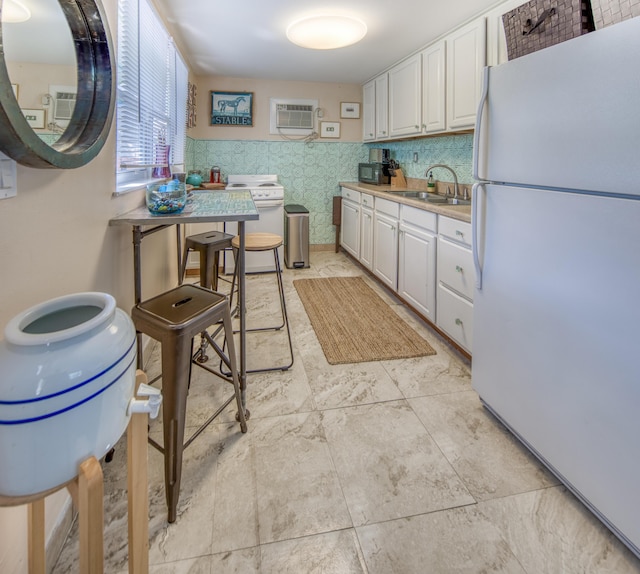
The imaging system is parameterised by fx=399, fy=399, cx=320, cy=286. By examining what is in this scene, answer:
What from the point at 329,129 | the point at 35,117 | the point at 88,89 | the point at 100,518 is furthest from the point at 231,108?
the point at 100,518

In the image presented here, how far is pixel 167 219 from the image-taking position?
1669mm

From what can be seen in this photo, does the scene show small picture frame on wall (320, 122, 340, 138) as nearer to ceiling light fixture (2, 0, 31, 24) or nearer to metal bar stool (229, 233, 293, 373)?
metal bar stool (229, 233, 293, 373)

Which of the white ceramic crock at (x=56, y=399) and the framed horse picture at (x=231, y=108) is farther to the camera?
the framed horse picture at (x=231, y=108)

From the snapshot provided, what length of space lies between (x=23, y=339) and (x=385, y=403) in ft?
5.58

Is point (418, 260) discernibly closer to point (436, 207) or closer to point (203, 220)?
point (436, 207)

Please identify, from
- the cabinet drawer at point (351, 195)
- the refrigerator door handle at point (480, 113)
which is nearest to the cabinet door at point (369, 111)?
the cabinet drawer at point (351, 195)

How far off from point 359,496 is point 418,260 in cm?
191

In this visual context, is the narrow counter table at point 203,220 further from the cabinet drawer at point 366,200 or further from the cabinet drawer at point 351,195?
the cabinet drawer at point 351,195

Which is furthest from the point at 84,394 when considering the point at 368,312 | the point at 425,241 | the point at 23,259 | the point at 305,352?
the point at 368,312

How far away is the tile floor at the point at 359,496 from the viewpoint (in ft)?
4.00

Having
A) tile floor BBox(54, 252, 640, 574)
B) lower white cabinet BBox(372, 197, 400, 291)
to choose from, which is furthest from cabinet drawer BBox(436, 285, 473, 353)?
lower white cabinet BBox(372, 197, 400, 291)

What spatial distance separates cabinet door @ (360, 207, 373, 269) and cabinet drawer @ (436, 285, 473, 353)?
1.51 m

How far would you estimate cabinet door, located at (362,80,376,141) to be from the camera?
464cm

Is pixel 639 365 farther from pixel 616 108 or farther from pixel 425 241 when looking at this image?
pixel 425 241
